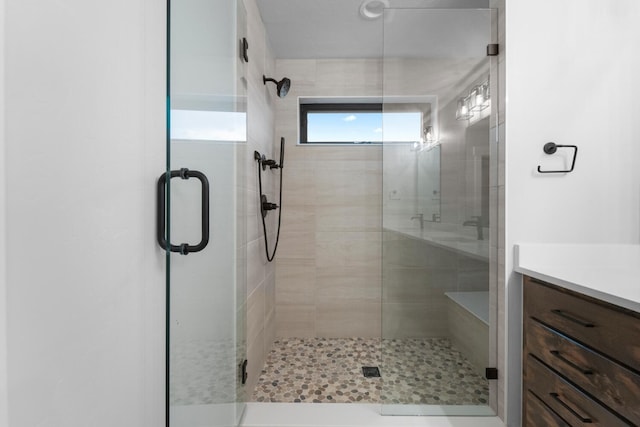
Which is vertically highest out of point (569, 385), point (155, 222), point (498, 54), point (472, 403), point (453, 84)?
point (498, 54)

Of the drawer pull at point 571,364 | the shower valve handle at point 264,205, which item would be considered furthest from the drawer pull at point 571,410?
the shower valve handle at point 264,205

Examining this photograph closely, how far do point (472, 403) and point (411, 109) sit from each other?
1.53 m

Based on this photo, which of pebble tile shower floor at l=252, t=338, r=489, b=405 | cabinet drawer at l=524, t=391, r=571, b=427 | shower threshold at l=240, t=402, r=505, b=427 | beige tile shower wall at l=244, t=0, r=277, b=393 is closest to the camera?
cabinet drawer at l=524, t=391, r=571, b=427

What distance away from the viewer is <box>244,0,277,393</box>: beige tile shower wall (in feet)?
6.22

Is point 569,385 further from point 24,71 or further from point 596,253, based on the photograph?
point 24,71

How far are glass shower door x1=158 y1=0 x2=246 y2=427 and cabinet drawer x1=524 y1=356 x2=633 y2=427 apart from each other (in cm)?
124

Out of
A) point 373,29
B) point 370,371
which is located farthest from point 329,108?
point 370,371

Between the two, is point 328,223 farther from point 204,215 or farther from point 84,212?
point 84,212

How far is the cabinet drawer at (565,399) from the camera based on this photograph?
40.1 inches

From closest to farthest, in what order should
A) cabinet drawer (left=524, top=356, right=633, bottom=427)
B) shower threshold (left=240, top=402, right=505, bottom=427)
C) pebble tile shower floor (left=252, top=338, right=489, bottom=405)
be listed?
cabinet drawer (left=524, top=356, right=633, bottom=427) → shower threshold (left=240, top=402, right=505, bottom=427) → pebble tile shower floor (left=252, top=338, right=489, bottom=405)

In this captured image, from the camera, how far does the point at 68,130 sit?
2.16 feet

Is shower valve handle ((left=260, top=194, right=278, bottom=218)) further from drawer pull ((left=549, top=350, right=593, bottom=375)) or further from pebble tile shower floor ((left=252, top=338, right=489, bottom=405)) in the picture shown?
drawer pull ((left=549, top=350, right=593, bottom=375))

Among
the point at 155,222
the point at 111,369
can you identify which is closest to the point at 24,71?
the point at 155,222

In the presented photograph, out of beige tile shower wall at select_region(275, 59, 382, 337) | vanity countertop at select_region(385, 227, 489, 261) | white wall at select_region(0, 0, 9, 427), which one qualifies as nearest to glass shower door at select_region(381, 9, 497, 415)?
vanity countertop at select_region(385, 227, 489, 261)
